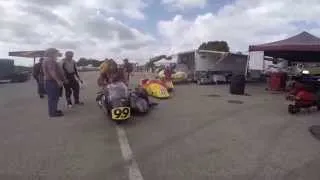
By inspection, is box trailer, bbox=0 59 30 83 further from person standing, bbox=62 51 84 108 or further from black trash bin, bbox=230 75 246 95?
person standing, bbox=62 51 84 108

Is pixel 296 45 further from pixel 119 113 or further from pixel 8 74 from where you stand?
pixel 8 74

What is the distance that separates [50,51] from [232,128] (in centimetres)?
560

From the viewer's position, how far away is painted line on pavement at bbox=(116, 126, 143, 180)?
6.50 meters

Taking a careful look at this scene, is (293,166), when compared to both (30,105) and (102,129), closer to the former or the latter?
(102,129)

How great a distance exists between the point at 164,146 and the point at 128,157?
1123mm

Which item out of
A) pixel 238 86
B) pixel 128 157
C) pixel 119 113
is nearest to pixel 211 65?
pixel 238 86

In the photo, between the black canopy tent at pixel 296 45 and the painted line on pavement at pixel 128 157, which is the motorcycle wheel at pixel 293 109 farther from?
the black canopy tent at pixel 296 45

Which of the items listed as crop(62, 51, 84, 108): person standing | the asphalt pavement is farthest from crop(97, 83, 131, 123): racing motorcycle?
crop(62, 51, 84, 108): person standing

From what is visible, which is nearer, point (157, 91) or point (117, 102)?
point (117, 102)

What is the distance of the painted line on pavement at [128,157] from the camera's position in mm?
6500

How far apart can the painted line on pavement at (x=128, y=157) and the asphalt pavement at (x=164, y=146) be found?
0.13ft

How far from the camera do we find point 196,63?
1276 inches

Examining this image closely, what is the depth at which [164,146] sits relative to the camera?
8602mm

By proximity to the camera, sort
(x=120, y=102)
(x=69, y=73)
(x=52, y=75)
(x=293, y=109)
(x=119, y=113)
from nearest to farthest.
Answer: (x=119, y=113)
(x=120, y=102)
(x=52, y=75)
(x=293, y=109)
(x=69, y=73)
